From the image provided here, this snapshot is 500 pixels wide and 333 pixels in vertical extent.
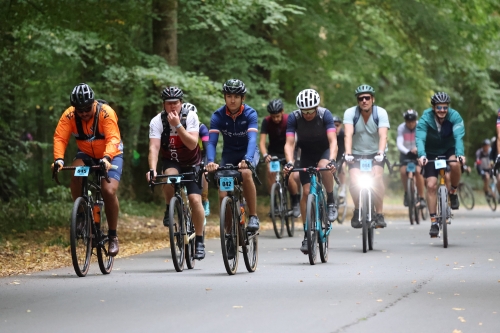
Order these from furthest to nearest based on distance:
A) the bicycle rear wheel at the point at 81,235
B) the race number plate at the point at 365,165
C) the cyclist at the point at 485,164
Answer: the cyclist at the point at 485,164 < the race number plate at the point at 365,165 < the bicycle rear wheel at the point at 81,235

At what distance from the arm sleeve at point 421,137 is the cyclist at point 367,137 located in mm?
529

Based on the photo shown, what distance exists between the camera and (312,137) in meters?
14.3

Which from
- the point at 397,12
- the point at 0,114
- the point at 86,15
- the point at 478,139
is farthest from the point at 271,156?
the point at 478,139

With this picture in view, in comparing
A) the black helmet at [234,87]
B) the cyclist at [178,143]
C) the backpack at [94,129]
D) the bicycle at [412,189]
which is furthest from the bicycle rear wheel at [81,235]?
the bicycle at [412,189]

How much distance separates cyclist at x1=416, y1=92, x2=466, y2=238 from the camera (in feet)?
51.1

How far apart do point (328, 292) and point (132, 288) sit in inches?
72.0

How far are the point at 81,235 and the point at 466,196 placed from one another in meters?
21.4

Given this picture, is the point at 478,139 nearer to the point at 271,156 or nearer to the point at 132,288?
the point at 271,156

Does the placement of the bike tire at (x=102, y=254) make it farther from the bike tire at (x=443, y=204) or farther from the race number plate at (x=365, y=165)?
the bike tire at (x=443, y=204)

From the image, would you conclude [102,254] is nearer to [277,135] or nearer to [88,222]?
[88,222]

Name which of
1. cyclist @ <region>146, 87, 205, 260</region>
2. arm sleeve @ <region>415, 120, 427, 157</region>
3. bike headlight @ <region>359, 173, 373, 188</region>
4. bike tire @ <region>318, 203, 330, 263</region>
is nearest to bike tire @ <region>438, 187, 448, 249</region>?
arm sleeve @ <region>415, 120, 427, 157</region>

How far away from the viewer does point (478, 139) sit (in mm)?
49969

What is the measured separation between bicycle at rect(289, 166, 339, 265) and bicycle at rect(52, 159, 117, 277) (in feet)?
7.47

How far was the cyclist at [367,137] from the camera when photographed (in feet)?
49.0
